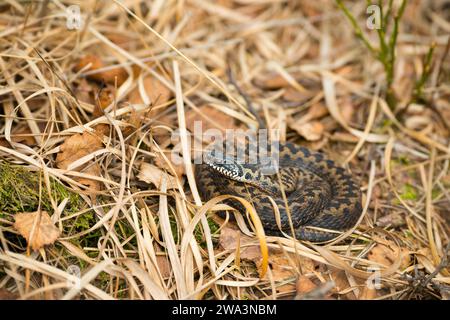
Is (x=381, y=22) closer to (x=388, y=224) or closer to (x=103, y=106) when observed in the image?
(x=388, y=224)

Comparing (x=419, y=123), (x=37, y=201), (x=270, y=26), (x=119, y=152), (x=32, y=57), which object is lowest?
(x=37, y=201)

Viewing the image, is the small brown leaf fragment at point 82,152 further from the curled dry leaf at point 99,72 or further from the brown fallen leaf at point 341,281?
the brown fallen leaf at point 341,281

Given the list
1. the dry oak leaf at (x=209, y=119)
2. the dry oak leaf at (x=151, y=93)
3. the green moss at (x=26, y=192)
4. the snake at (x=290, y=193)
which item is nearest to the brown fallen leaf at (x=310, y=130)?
the snake at (x=290, y=193)

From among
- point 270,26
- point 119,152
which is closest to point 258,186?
point 119,152

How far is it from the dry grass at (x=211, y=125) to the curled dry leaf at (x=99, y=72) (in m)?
0.03

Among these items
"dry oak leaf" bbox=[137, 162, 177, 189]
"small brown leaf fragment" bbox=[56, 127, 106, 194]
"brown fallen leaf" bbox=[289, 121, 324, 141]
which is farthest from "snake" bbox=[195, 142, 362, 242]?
"small brown leaf fragment" bbox=[56, 127, 106, 194]

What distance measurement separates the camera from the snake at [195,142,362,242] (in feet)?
14.5

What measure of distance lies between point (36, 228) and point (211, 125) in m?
2.32

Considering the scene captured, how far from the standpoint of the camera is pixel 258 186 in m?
4.89

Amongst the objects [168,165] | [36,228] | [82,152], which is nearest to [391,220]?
[168,165]

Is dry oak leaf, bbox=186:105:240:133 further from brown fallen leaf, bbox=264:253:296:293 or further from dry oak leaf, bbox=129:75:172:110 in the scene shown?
brown fallen leaf, bbox=264:253:296:293

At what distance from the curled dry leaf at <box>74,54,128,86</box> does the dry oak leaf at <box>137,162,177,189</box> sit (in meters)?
1.36

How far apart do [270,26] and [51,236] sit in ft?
15.3

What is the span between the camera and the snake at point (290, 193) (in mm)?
4434
